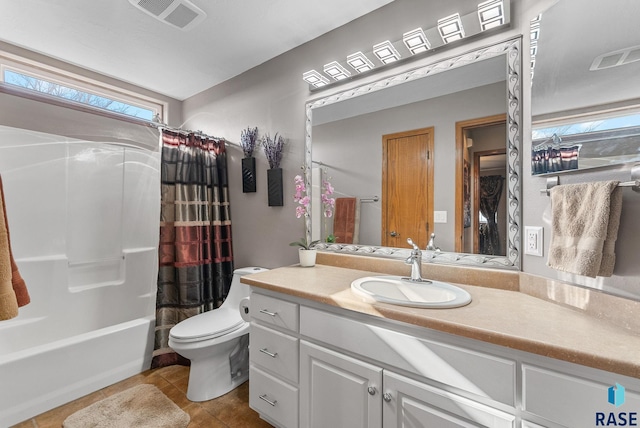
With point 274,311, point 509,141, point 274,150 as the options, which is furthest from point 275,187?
point 509,141

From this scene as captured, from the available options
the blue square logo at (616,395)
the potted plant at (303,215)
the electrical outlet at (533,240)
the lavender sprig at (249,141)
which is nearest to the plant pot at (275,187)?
the potted plant at (303,215)

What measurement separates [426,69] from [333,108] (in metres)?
0.62

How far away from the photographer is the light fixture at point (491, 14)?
123cm

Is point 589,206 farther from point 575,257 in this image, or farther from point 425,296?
point 425,296

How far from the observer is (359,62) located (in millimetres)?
1669

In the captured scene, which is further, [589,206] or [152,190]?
[152,190]

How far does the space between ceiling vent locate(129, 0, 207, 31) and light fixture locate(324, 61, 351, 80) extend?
848 millimetres

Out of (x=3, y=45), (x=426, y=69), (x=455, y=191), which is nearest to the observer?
(x=455, y=191)

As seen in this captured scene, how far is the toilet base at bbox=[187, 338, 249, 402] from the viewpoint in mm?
1759

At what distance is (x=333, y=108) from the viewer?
1.87 metres

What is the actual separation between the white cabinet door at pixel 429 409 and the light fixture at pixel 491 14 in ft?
5.26

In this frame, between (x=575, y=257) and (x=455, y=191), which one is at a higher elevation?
(x=455, y=191)

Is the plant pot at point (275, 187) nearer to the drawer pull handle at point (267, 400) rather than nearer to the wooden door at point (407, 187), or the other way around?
the wooden door at point (407, 187)

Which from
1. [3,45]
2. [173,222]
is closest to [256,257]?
[173,222]
